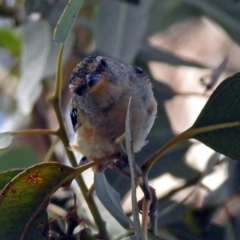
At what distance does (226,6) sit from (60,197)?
0.90m

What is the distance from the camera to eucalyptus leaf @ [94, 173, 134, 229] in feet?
4.77

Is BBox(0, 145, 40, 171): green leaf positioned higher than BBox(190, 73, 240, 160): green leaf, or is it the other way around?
BBox(190, 73, 240, 160): green leaf

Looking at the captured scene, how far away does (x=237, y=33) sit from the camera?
2.05m

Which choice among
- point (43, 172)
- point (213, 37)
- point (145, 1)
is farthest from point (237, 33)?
point (213, 37)

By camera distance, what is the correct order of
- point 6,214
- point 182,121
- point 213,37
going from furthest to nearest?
point 213,37 → point 182,121 → point 6,214

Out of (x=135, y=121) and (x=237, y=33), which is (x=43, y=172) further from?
(x=237, y=33)

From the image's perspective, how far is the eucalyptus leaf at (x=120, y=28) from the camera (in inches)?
86.1

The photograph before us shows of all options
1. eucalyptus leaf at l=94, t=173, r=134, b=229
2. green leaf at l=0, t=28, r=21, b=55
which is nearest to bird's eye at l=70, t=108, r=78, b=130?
eucalyptus leaf at l=94, t=173, r=134, b=229

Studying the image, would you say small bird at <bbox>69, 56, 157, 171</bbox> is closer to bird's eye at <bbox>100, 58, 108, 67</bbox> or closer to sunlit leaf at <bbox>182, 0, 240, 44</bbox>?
bird's eye at <bbox>100, 58, 108, 67</bbox>

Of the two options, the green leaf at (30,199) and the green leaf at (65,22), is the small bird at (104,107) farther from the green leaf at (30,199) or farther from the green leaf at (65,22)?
the green leaf at (65,22)

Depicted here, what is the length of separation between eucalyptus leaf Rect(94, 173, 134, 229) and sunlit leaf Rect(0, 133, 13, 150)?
0.24 metres

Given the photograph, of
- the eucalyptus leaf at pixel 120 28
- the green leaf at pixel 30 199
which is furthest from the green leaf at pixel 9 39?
the green leaf at pixel 30 199

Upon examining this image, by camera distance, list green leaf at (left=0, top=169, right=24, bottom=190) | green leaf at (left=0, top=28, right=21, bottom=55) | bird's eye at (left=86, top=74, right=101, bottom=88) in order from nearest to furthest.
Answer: green leaf at (left=0, top=169, right=24, bottom=190), bird's eye at (left=86, top=74, right=101, bottom=88), green leaf at (left=0, top=28, right=21, bottom=55)

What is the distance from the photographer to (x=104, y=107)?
61.6 inches
